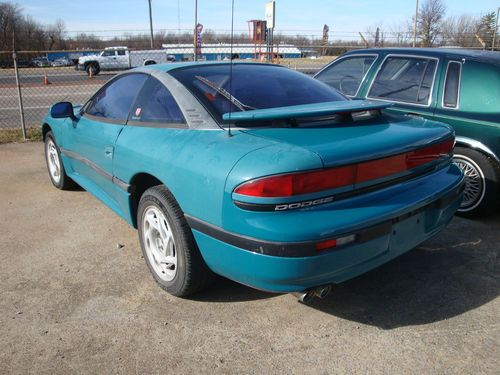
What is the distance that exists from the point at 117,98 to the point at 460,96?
10.4ft

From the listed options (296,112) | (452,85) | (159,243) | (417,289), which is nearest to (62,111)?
(159,243)

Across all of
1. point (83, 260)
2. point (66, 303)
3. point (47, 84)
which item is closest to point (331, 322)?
point (66, 303)

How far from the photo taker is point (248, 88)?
9.94 ft

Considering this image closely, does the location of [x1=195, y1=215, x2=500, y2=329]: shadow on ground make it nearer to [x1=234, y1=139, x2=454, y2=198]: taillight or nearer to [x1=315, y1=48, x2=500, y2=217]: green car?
[x1=315, y1=48, x2=500, y2=217]: green car

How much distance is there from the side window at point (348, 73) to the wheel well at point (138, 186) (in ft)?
9.61

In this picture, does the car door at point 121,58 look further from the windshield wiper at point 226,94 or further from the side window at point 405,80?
the windshield wiper at point 226,94

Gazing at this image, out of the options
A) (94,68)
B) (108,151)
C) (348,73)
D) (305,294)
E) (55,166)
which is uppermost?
(94,68)

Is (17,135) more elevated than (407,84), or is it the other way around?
(407,84)

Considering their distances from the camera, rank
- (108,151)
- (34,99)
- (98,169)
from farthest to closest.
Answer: (34,99) < (98,169) < (108,151)

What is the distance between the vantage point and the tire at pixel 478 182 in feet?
13.2

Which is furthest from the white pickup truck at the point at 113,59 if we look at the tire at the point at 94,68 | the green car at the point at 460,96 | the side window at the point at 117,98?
the side window at the point at 117,98

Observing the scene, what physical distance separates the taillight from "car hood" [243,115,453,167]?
0.04 m

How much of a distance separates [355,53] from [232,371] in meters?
4.16

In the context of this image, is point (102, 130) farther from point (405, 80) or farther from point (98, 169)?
point (405, 80)
